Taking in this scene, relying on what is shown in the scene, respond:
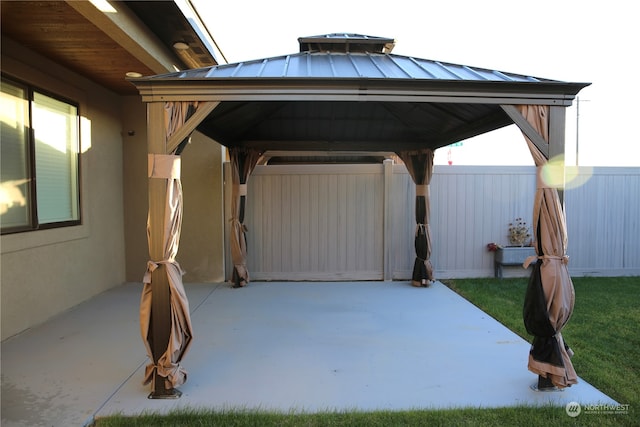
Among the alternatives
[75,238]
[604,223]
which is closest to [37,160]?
[75,238]

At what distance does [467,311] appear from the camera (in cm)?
535

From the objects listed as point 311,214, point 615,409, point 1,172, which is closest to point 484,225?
point 311,214

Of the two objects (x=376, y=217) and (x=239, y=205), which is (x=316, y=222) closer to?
(x=376, y=217)

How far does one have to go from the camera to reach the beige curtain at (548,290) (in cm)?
314

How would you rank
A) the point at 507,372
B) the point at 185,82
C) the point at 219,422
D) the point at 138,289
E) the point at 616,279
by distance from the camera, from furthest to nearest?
the point at 616,279 → the point at 138,289 → the point at 507,372 → the point at 185,82 → the point at 219,422

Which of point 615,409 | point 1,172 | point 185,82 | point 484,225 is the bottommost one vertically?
point 615,409

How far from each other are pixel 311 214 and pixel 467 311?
3.09 meters

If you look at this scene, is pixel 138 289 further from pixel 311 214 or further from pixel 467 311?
pixel 467 311

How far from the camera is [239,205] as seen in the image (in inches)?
263

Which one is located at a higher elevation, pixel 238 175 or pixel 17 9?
pixel 17 9

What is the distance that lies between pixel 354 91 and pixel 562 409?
290 centimetres
